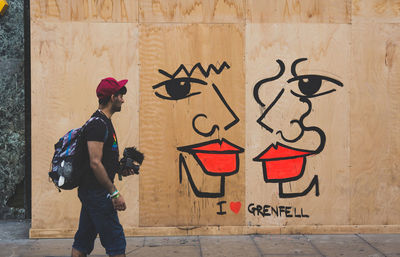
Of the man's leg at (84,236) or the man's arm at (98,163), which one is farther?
the man's leg at (84,236)

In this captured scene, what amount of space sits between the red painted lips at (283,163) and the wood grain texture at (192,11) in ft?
5.56

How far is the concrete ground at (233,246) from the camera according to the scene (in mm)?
5719

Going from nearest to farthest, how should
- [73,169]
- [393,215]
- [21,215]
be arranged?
[73,169] → [393,215] → [21,215]

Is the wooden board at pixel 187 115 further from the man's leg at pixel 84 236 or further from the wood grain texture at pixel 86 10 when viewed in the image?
the man's leg at pixel 84 236

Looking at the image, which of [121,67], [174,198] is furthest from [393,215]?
[121,67]

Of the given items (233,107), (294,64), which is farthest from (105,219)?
(294,64)

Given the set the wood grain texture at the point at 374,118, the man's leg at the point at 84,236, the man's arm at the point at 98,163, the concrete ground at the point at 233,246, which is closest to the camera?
the man's arm at the point at 98,163

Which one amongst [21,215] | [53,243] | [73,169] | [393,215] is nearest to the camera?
[73,169]

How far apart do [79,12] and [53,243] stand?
2812 millimetres

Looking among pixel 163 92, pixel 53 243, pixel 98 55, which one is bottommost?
pixel 53 243

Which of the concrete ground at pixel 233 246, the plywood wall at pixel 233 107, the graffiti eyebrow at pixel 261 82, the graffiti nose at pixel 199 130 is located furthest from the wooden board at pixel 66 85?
the graffiti eyebrow at pixel 261 82

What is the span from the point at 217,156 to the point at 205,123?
1.44 feet

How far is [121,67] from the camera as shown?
6.34 meters

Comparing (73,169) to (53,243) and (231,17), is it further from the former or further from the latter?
(231,17)
